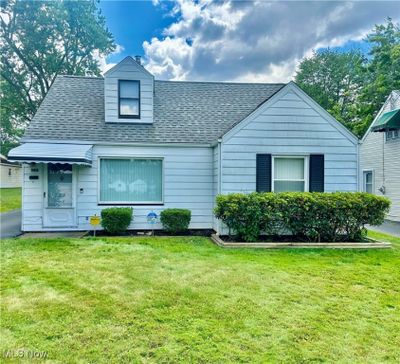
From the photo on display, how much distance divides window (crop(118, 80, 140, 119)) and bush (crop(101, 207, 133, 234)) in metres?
3.90

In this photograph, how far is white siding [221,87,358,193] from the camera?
977 centimetres

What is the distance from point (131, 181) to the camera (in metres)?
11.0

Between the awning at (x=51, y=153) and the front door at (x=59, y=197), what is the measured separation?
695 mm

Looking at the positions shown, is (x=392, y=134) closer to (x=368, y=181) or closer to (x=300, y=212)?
(x=368, y=181)

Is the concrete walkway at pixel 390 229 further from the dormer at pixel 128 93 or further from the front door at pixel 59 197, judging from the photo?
the front door at pixel 59 197

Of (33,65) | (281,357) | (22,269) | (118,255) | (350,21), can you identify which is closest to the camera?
(281,357)

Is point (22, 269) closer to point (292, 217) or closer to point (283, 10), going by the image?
point (292, 217)

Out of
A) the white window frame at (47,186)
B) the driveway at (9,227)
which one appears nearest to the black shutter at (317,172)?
the white window frame at (47,186)

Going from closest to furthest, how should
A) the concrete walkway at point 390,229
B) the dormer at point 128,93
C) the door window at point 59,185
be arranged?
1. the door window at point 59,185
2. the dormer at point 128,93
3. the concrete walkway at point 390,229

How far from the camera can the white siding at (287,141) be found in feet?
32.1

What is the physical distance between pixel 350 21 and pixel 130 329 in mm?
15409

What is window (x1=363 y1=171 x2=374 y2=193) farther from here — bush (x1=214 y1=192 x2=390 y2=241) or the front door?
the front door

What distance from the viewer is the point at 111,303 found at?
14.2ft

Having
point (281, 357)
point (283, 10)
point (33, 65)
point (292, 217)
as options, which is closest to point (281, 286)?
point (281, 357)
